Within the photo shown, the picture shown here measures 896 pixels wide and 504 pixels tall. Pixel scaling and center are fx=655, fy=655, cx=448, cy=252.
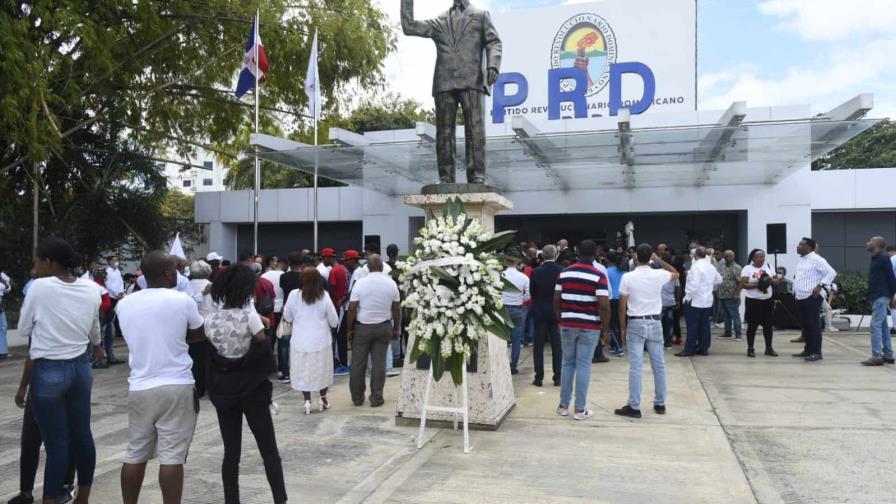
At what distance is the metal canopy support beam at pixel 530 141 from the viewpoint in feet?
38.4

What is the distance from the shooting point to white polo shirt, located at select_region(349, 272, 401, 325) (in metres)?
7.41

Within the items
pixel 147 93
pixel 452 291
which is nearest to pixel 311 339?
pixel 452 291

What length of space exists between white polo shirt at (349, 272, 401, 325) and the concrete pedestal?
40.9 inches

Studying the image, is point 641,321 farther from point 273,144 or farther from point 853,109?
point 273,144

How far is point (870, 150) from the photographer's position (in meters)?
43.5

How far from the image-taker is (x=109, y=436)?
6.39 m

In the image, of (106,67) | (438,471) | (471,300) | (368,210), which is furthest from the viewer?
(368,210)

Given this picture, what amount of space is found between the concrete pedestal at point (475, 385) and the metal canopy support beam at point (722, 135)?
607cm

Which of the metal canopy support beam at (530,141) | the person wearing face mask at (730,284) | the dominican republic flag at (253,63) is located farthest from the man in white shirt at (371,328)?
the dominican republic flag at (253,63)

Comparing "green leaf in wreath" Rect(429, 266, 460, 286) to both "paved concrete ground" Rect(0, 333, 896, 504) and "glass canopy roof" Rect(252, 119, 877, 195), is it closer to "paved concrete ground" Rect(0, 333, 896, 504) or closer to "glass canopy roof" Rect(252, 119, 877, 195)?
"paved concrete ground" Rect(0, 333, 896, 504)

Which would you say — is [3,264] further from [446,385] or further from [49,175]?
[446,385]

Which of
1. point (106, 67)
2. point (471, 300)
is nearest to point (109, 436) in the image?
point (471, 300)

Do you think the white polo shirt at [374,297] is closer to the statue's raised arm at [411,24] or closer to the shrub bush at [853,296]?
the statue's raised arm at [411,24]

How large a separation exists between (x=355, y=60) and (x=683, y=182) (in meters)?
9.76
